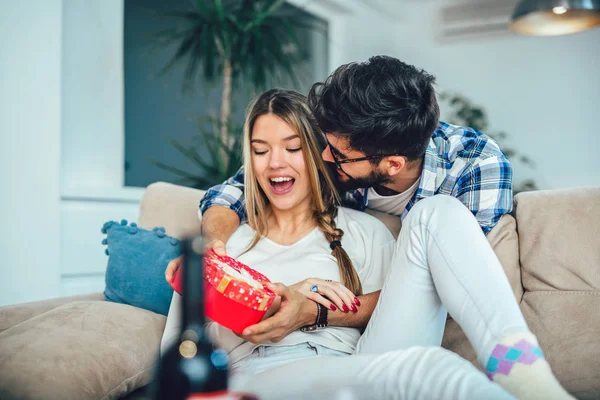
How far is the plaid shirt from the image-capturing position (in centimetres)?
142

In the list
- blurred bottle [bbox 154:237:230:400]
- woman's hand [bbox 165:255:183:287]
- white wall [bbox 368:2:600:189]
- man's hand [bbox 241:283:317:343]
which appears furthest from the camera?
white wall [bbox 368:2:600:189]

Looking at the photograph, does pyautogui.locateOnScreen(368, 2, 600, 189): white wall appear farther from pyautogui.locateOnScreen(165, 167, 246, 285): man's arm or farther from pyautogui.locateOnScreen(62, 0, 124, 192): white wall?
pyautogui.locateOnScreen(165, 167, 246, 285): man's arm

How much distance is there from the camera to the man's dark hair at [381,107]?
1405 millimetres

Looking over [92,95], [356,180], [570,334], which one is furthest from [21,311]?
[92,95]

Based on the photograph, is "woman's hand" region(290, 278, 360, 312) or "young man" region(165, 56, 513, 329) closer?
"woman's hand" region(290, 278, 360, 312)

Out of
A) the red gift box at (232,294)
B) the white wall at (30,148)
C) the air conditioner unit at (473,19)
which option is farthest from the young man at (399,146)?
the air conditioner unit at (473,19)

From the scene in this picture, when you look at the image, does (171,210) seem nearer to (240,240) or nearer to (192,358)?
(240,240)

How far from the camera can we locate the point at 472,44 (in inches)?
202

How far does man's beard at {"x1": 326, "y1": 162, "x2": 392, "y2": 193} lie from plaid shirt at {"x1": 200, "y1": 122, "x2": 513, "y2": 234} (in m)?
0.10

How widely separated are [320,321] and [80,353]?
52 centimetres

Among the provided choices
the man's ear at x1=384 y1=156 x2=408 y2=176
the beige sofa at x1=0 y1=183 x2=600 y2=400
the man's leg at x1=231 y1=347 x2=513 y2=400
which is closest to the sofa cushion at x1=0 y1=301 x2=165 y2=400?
the beige sofa at x1=0 y1=183 x2=600 y2=400

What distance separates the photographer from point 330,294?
4.28 feet

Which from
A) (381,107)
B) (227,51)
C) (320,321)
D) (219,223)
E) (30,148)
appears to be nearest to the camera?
(320,321)

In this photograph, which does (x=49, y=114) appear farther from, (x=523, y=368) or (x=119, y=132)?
(x=523, y=368)
